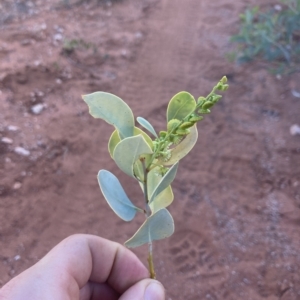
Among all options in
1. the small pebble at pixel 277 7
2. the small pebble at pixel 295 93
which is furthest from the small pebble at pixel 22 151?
the small pebble at pixel 277 7

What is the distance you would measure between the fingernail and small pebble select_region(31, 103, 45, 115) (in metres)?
1.74

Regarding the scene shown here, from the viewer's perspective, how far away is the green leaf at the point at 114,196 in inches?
36.2

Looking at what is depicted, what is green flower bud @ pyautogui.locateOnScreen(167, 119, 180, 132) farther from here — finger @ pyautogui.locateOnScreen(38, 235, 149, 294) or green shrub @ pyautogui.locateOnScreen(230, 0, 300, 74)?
green shrub @ pyautogui.locateOnScreen(230, 0, 300, 74)

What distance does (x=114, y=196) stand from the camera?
950 mm

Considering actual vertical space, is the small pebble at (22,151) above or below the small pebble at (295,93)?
below

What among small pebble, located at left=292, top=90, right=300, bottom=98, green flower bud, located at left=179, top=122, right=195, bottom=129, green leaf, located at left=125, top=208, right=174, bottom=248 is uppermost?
green flower bud, located at left=179, top=122, right=195, bottom=129

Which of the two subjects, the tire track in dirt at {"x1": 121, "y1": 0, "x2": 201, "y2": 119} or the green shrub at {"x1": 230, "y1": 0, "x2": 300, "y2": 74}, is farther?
the tire track in dirt at {"x1": 121, "y1": 0, "x2": 201, "y2": 119}

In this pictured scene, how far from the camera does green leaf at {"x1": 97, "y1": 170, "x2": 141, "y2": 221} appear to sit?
0.92 metres

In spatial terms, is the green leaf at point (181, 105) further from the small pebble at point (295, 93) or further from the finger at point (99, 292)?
the small pebble at point (295, 93)

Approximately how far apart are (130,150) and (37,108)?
1.93 meters

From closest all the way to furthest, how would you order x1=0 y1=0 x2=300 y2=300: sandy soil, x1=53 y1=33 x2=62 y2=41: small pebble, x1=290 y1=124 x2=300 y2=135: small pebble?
x1=0 y1=0 x2=300 y2=300: sandy soil → x1=290 y1=124 x2=300 y2=135: small pebble → x1=53 y1=33 x2=62 y2=41: small pebble

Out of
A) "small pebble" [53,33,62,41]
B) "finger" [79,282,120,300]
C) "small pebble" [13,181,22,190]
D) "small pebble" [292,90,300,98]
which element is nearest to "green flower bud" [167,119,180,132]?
"finger" [79,282,120,300]

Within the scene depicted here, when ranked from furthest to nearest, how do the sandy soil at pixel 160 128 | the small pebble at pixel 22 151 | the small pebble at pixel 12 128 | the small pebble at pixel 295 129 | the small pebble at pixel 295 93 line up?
the small pebble at pixel 295 93 < the small pebble at pixel 295 129 < the small pebble at pixel 12 128 < the small pebble at pixel 22 151 < the sandy soil at pixel 160 128

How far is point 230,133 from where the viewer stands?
259cm
